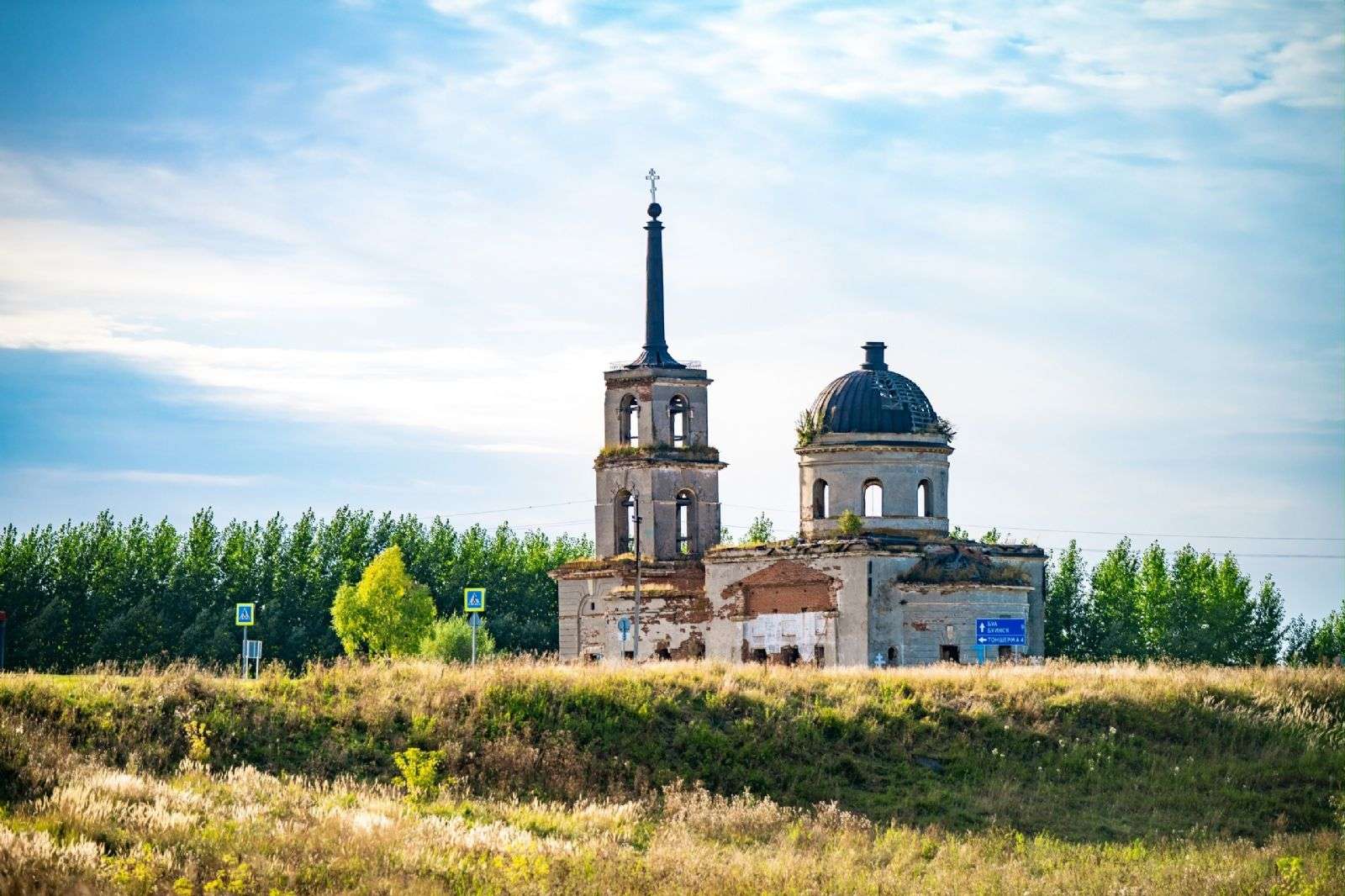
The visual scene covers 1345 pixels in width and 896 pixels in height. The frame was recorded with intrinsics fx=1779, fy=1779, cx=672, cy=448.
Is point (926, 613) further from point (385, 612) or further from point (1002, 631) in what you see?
point (385, 612)

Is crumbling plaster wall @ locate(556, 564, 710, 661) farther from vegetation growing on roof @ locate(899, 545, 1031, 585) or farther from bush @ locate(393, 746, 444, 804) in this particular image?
bush @ locate(393, 746, 444, 804)

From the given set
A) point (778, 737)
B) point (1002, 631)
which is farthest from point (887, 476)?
point (778, 737)

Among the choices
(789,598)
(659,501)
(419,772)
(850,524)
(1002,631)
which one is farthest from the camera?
(659,501)

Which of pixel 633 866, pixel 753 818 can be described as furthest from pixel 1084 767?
pixel 633 866

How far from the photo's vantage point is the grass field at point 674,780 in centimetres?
2023

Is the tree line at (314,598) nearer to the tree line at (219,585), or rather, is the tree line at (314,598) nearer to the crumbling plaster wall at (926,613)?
the tree line at (219,585)

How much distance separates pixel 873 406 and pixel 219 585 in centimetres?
3825

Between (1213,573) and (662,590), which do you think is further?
(1213,573)

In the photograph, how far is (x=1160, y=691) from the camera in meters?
35.3

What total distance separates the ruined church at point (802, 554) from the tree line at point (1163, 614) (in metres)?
20.3

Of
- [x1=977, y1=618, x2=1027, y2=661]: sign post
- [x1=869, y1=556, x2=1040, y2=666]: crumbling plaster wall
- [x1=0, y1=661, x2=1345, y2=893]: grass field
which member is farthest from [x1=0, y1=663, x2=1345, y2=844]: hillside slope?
[x1=869, y1=556, x2=1040, y2=666]: crumbling plaster wall

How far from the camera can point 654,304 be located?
5766 cm

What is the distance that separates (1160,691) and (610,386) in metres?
25.3

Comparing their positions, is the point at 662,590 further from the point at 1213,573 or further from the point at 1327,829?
the point at 1213,573
